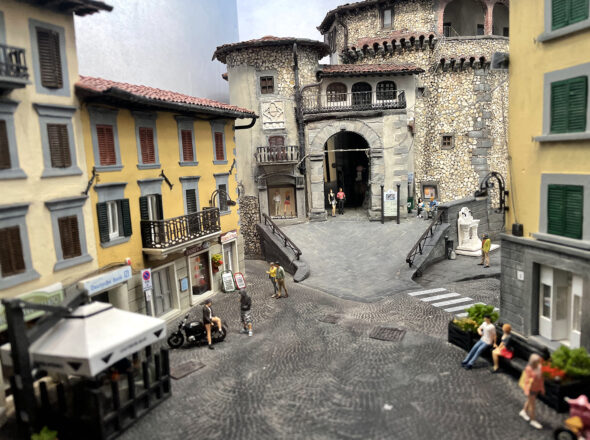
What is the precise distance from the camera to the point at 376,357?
42.8 feet

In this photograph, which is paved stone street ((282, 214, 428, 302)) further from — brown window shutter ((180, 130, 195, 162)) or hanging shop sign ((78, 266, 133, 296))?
hanging shop sign ((78, 266, 133, 296))

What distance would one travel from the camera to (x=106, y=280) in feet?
45.0

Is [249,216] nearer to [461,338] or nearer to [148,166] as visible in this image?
[148,166]

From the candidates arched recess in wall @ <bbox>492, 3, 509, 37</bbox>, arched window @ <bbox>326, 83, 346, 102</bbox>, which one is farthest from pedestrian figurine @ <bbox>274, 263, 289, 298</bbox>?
arched recess in wall @ <bbox>492, 3, 509, 37</bbox>

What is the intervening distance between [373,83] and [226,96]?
40.1ft

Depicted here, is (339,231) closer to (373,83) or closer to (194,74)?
(373,83)

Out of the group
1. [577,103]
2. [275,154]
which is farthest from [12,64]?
[275,154]

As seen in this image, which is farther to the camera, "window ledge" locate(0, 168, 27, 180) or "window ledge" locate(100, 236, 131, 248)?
"window ledge" locate(100, 236, 131, 248)

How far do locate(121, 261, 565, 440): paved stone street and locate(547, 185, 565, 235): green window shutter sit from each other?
4.13m

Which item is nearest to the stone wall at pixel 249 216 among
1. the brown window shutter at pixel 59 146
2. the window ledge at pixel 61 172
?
the window ledge at pixel 61 172

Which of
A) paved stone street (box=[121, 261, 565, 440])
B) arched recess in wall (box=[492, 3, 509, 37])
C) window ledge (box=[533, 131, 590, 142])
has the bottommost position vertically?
paved stone street (box=[121, 261, 565, 440])

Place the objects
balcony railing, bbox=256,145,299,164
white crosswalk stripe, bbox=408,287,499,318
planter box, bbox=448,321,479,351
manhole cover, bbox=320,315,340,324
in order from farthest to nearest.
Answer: balcony railing, bbox=256,145,299,164, white crosswalk stripe, bbox=408,287,499,318, manhole cover, bbox=320,315,340,324, planter box, bbox=448,321,479,351

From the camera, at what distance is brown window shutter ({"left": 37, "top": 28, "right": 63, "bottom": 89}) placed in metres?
12.0

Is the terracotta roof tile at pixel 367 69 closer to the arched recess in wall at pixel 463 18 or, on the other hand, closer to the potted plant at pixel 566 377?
the arched recess in wall at pixel 463 18
